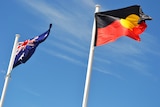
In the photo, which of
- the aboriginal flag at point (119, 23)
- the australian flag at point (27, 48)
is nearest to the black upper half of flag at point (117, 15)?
the aboriginal flag at point (119, 23)

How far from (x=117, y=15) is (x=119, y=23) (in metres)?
0.43

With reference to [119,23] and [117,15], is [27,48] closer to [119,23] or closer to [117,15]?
[117,15]

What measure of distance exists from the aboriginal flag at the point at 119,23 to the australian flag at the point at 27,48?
197 inches

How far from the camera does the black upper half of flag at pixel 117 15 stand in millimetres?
15797

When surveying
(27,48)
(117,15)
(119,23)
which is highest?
(27,48)

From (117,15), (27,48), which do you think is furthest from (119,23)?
(27,48)

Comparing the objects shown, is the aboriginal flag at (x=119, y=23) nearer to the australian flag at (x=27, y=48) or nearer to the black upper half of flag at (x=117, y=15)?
the black upper half of flag at (x=117, y=15)

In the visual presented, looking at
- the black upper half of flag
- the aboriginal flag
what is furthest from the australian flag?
the aboriginal flag

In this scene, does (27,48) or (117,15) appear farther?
(27,48)

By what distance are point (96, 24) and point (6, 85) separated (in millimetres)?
7624

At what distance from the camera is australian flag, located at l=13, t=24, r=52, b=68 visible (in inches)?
811

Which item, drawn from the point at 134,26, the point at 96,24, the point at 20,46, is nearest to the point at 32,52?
the point at 20,46

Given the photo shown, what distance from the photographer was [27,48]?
21266mm

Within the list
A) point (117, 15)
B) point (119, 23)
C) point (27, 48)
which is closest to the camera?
point (119, 23)
